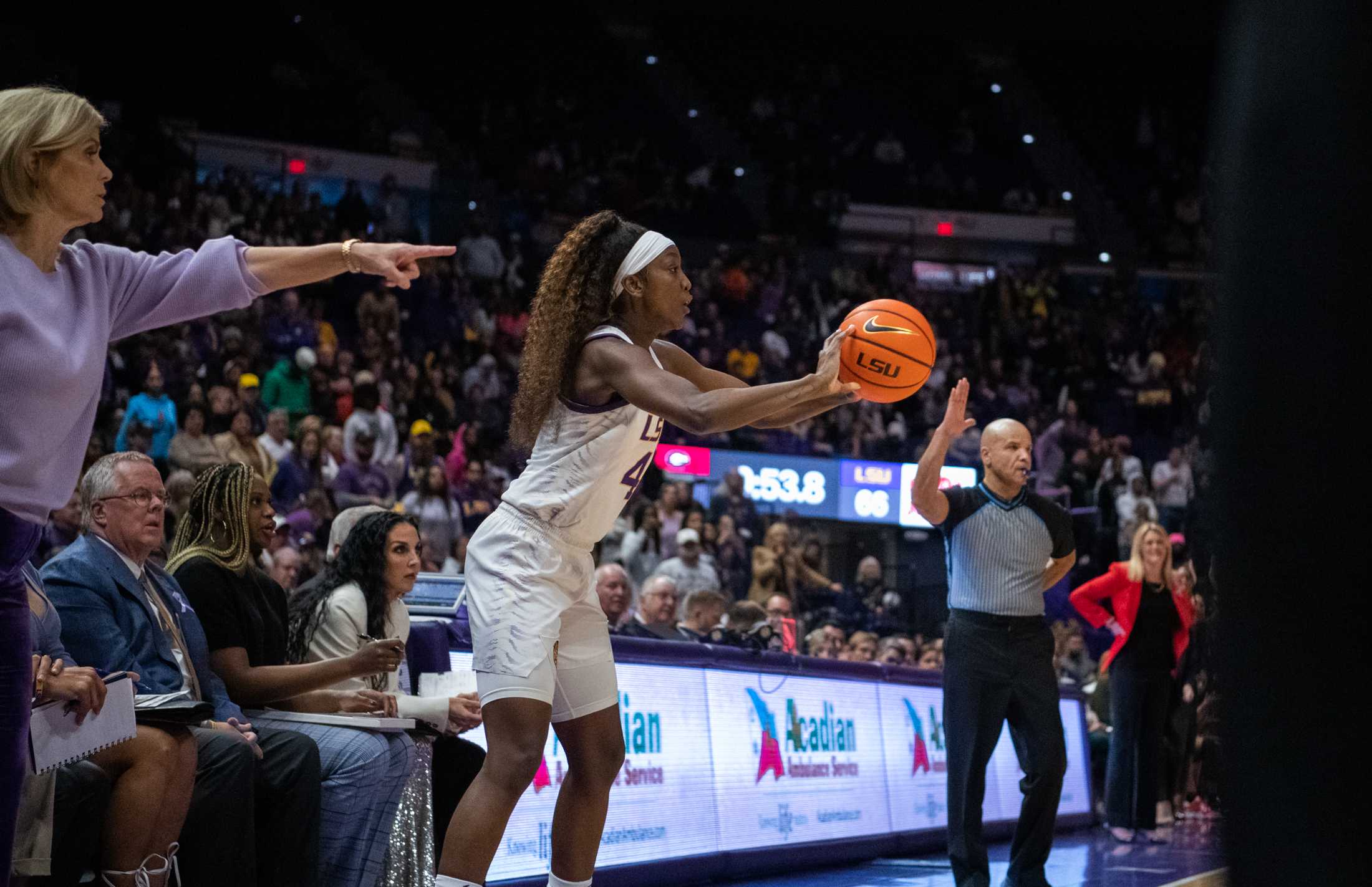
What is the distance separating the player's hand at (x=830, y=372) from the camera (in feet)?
11.5

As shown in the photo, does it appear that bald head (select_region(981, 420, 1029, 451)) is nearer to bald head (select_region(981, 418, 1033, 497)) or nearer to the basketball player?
bald head (select_region(981, 418, 1033, 497))

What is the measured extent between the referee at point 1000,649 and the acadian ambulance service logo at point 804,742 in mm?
1445

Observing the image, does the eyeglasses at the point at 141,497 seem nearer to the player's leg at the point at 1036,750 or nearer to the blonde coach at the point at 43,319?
the blonde coach at the point at 43,319

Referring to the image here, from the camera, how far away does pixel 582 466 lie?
143 inches

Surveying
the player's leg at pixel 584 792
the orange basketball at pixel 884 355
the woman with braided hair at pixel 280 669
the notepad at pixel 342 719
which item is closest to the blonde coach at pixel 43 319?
the player's leg at pixel 584 792

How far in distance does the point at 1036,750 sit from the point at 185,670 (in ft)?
11.4

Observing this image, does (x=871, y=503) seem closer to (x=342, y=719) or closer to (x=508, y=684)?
(x=342, y=719)

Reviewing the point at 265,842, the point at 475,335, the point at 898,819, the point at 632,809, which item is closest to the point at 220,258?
the point at 265,842

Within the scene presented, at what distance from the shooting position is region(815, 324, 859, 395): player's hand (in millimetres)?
3506

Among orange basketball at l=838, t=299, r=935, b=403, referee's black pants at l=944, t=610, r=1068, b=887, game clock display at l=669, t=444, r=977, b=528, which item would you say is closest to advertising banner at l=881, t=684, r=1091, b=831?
referee's black pants at l=944, t=610, r=1068, b=887

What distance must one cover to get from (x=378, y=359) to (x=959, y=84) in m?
19.2

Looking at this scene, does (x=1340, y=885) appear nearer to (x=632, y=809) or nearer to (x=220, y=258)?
(x=220, y=258)

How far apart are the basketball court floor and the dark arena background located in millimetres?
76

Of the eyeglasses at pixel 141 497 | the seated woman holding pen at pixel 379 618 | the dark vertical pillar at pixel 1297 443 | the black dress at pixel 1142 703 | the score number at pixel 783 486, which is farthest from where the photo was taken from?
the score number at pixel 783 486
